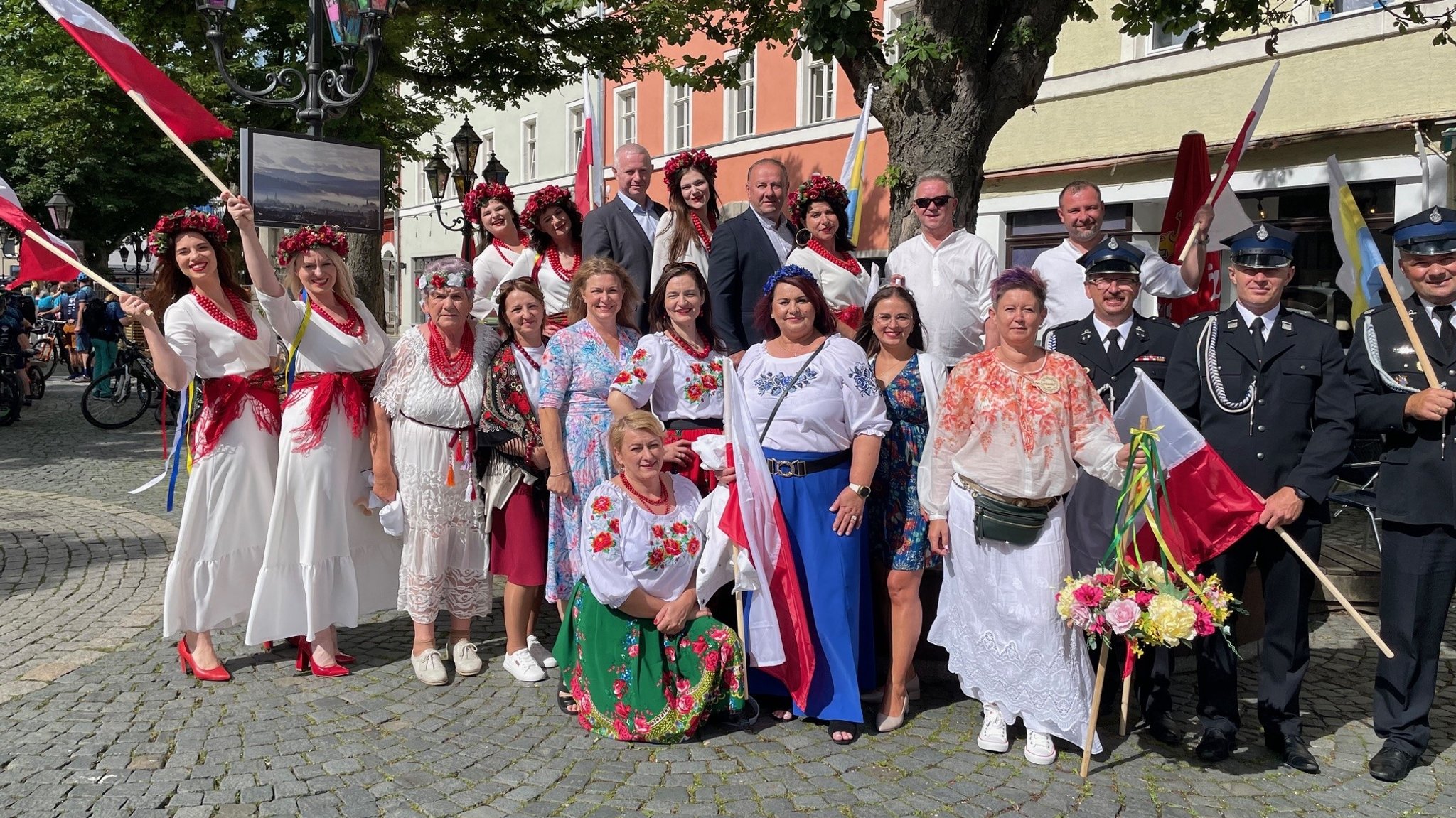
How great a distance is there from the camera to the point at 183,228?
16.7 feet

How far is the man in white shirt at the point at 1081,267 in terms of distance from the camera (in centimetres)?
564

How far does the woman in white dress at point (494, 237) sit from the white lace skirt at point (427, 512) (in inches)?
58.4

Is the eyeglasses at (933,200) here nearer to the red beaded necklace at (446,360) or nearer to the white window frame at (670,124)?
the red beaded necklace at (446,360)

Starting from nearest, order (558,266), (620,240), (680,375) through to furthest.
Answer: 1. (680,375)
2. (620,240)
3. (558,266)

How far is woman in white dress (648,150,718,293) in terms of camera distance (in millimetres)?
5812

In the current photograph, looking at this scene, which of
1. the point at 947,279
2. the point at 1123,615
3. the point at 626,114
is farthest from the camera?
the point at 626,114

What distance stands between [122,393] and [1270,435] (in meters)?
14.6

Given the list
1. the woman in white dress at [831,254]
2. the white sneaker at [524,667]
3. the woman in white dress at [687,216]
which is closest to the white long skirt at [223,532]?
the white sneaker at [524,667]

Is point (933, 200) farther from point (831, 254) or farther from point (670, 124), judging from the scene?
point (670, 124)

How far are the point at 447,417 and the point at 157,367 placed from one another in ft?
4.06

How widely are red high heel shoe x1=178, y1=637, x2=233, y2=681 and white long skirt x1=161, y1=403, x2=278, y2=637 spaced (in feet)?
0.36

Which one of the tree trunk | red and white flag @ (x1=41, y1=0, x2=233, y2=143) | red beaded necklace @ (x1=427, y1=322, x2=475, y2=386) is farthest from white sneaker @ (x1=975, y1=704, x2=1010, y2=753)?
the tree trunk

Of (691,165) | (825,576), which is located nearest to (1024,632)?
(825,576)

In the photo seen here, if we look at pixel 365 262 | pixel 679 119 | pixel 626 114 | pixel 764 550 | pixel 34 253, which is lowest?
pixel 764 550
